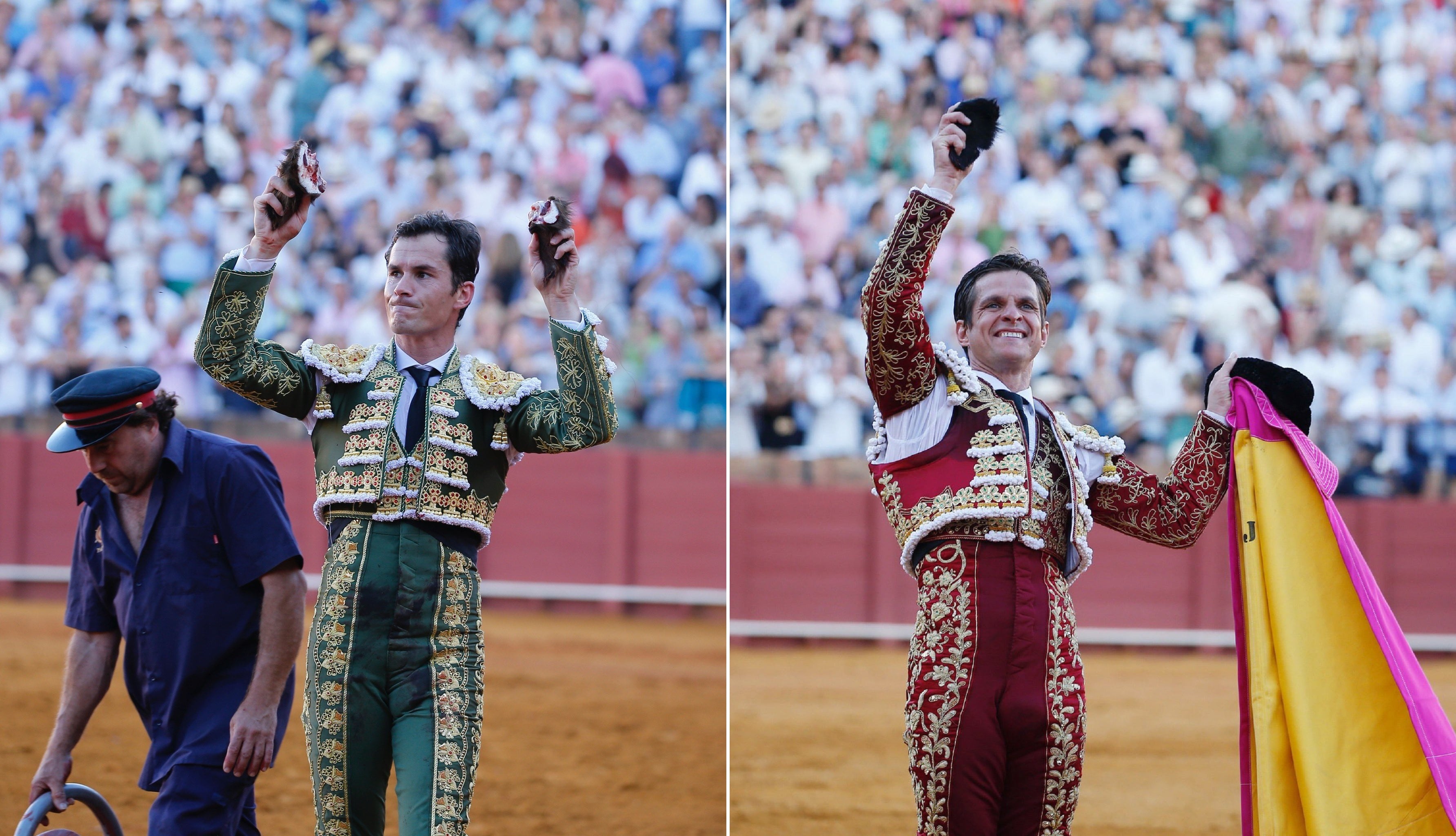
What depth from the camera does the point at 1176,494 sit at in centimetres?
289

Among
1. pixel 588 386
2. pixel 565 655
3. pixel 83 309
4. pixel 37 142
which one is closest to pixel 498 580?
pixel 565 655

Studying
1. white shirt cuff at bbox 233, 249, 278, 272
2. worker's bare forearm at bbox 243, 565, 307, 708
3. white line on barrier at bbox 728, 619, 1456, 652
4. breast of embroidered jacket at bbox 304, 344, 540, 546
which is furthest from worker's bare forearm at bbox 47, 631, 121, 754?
white line on barrier at bbox 728, 619, 1456, 652

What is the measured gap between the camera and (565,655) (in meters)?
8.55

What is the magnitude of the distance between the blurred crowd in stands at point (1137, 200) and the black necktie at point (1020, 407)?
19.5 ft

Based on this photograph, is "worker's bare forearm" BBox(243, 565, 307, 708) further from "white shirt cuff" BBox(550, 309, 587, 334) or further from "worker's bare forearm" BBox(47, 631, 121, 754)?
"white shirt cuff" BBox(550, 309, 587, 334)

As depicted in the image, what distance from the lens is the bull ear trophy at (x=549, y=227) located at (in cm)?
261

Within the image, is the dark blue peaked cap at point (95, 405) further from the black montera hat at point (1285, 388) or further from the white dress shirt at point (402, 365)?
the black montera hat at point (1285, 388)

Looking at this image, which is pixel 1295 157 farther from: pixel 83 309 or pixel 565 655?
pixel 83 309

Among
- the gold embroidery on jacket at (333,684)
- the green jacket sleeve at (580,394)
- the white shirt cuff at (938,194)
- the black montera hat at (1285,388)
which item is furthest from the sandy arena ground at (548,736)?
the white shirt cuff at (938,194)

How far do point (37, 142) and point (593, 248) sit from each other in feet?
13.8

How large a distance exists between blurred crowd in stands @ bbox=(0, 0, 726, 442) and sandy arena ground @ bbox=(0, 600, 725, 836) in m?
1.66

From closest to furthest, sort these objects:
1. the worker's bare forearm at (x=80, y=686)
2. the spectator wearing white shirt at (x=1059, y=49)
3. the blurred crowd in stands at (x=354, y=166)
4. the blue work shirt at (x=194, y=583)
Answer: the blue work shirt at (x=194, y=583)
the worker's bare forearm at (x=80, y=686)
the blurred crowd in stands at (x=354, y=166)
the spectator wearing white shirt at (x=1059, y=49)

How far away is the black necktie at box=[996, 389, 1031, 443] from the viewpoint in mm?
2752

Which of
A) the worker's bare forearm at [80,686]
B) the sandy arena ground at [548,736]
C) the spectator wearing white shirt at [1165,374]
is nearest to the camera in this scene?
the worker's bare forearm at [80,686]
